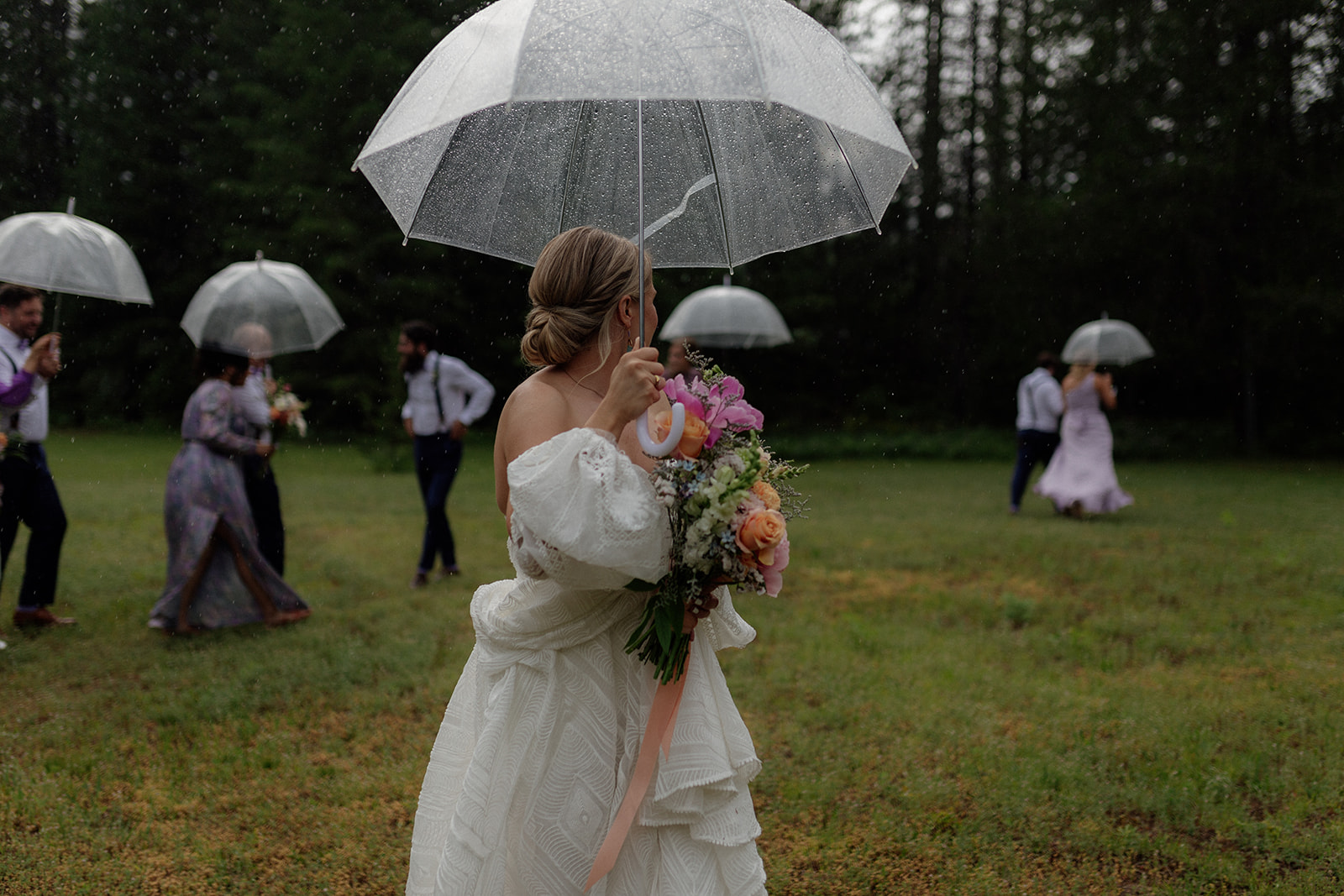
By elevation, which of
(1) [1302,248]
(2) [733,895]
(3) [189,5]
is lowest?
(2) [733,895]

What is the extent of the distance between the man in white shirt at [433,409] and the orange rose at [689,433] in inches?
238

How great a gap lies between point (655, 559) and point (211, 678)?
15.2 ft

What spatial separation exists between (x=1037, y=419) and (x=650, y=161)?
10504mm

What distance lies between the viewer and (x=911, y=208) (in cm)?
2908

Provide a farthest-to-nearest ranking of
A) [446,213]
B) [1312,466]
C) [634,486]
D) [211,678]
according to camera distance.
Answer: [1312,466], [211,678], [446,213], [634,486]

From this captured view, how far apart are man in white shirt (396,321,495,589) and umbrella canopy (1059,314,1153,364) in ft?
26.8

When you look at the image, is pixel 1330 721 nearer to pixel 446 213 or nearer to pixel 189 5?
pixel 446 213

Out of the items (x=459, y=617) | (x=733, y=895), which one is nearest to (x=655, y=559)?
(x=733, y=895)

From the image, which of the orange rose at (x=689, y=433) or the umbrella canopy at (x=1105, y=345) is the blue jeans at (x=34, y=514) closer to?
the orange rose at (x=689, y=433)

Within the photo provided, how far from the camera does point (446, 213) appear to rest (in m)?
2.99

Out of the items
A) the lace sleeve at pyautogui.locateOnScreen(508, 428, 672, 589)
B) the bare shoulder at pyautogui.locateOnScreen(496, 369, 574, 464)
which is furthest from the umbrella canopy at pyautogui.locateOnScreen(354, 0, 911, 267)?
the lace sleeve at pyautogui.locateOnScreen(508, 428, 672, 589)

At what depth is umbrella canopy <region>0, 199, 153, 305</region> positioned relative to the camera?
602cm

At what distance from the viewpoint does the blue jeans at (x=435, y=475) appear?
26.4 ft

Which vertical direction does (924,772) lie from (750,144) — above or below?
below
